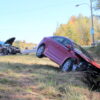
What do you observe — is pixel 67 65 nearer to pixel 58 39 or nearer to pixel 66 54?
pixel 66 54

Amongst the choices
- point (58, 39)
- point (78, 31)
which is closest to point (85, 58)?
point (58, 39)

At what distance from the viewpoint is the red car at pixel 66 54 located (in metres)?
13.6

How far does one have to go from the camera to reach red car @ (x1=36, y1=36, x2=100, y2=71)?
533 inches

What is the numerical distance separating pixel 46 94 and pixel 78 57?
229 inches

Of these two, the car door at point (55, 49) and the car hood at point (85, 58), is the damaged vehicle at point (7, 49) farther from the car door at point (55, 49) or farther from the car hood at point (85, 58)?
the car hood at point (85, 58)

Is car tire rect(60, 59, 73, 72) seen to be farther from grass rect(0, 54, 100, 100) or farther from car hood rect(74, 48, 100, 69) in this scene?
grass rect(0, 54, 100, 100)

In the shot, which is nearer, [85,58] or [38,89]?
[38,89]

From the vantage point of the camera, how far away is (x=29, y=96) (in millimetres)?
7613

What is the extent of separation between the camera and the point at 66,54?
46.3ft

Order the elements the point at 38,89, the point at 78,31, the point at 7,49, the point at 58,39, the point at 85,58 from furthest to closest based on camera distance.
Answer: the point at 78,31, the point at 7,49, the point at 58,39, the point at 85,58, the point at 38,89

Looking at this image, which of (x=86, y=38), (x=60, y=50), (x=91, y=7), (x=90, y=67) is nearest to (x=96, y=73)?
(x=90, y=67)

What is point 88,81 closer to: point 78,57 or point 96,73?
point 96,73

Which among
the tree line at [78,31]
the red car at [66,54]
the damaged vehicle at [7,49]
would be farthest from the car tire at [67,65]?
the tree line at [78,31]

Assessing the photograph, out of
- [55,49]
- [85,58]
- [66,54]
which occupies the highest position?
[55,49]
